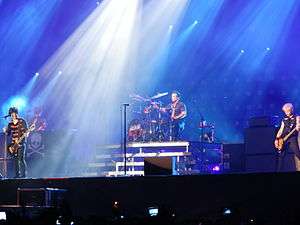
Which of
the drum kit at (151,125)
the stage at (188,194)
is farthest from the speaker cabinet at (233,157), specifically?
the stage at (188,194)

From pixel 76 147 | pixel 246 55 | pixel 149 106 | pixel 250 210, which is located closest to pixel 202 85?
pixel 246 55

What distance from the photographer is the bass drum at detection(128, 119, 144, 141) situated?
57.3ft

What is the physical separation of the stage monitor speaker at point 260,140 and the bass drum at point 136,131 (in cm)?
359

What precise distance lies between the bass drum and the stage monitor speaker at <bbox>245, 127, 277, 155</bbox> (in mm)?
3593

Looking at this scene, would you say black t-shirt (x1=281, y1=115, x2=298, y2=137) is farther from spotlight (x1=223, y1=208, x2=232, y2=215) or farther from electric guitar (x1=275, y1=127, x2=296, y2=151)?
spotlight (x1=223, y1=208, x2=232, y2=215)

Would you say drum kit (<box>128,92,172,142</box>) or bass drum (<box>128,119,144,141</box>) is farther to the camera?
bass drum (<box>128,119,144,141</box>)

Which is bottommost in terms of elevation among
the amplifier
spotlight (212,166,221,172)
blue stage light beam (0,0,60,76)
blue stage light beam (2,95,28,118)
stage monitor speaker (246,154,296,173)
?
the amplifier

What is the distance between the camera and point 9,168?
16781 mm

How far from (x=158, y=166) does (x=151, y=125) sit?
6.64 m

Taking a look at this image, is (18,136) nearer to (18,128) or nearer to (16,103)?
(18,128)

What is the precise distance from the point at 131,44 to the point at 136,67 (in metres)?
0.83

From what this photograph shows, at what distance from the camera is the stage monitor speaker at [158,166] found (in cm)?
1091

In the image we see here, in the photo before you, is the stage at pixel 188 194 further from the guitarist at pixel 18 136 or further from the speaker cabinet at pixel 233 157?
the speaker cabinet at pixel 233 157

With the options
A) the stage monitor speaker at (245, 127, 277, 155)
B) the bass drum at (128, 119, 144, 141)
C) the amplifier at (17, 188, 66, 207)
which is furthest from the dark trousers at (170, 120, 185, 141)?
the amplifier at (17, 188, 66, 207)
